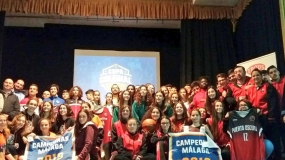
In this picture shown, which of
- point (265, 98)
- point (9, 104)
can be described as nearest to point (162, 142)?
point (265, 98)

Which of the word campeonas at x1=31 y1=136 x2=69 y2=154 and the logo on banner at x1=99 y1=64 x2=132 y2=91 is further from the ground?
the logo on banner at x1=99 y1=64 x2=132 y2=91

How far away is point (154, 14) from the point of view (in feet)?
24.1

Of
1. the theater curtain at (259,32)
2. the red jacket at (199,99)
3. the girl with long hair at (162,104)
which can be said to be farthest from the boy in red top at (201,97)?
the theater curtain at (259,32)

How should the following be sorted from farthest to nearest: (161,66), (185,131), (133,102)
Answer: (161,66) < (133,102) < (185,131)

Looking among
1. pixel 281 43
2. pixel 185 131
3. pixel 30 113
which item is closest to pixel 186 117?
pixel 185 131

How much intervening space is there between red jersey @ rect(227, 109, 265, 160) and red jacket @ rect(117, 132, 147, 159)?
897 millimetres

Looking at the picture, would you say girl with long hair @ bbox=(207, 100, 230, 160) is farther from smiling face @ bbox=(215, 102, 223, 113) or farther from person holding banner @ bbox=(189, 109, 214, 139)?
person holding banner @ bbox=(189, 109, 214, 139)

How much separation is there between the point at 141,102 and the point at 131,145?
1000 millimetres

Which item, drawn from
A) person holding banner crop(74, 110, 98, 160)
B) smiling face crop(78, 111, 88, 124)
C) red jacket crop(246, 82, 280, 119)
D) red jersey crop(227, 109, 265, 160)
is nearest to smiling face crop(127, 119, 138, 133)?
person holding banner crop(74, 110, 98, 160)

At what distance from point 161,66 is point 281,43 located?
2.46 m

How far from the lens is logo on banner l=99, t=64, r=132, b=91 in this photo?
7566 mm

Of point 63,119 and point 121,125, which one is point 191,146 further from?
point 63,119

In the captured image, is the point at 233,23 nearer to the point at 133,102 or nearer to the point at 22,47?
the point at 133,102

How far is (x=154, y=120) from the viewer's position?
4703 millimetres
